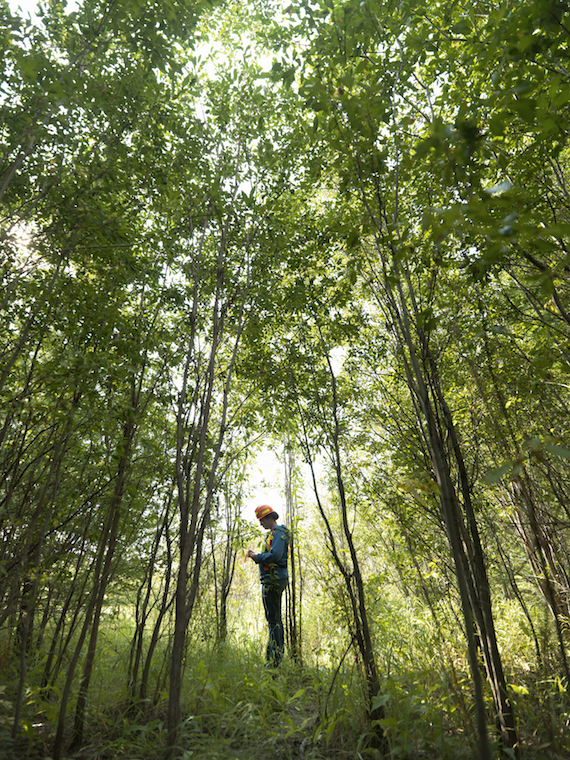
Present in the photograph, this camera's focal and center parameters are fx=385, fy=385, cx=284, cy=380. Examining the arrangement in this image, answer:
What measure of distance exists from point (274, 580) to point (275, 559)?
0.23 metres

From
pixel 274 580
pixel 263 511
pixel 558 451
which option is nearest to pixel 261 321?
pixel 263 511

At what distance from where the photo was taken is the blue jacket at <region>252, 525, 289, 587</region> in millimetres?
4566

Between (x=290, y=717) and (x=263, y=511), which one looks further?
(x=263, y=511)

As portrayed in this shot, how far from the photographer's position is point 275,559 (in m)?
4.59

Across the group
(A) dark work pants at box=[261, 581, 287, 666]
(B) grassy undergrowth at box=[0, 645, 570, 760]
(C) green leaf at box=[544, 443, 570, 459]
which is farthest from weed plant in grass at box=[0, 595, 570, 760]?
(C) green leaf at box=[544, 443, 570, 459]

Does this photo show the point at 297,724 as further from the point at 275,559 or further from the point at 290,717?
the point at 275,559

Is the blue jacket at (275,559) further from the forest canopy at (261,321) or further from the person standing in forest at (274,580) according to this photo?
the forest canopy at (261,321)

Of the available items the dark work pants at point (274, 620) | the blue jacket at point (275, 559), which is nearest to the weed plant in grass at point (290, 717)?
the dark work pants at point (274, 620)

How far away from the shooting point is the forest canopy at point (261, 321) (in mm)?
1993

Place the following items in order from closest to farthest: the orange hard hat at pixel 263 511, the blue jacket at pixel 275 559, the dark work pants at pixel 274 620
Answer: the dark work pants at pixel 274 620
the blue jacket at pixel 275 559
the orange hard hat at pixel 263 511

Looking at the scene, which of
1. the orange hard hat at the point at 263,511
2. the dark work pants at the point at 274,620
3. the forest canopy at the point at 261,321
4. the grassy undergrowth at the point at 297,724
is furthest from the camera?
the orange hard hat at the point at 263,511

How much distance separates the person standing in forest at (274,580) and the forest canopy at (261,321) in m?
0.30

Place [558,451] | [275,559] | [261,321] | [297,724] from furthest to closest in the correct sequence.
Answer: [275,559] → [261,321] → [297,724] → [558,451]

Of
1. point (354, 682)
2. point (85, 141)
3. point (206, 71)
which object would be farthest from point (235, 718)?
point (206, 71)
